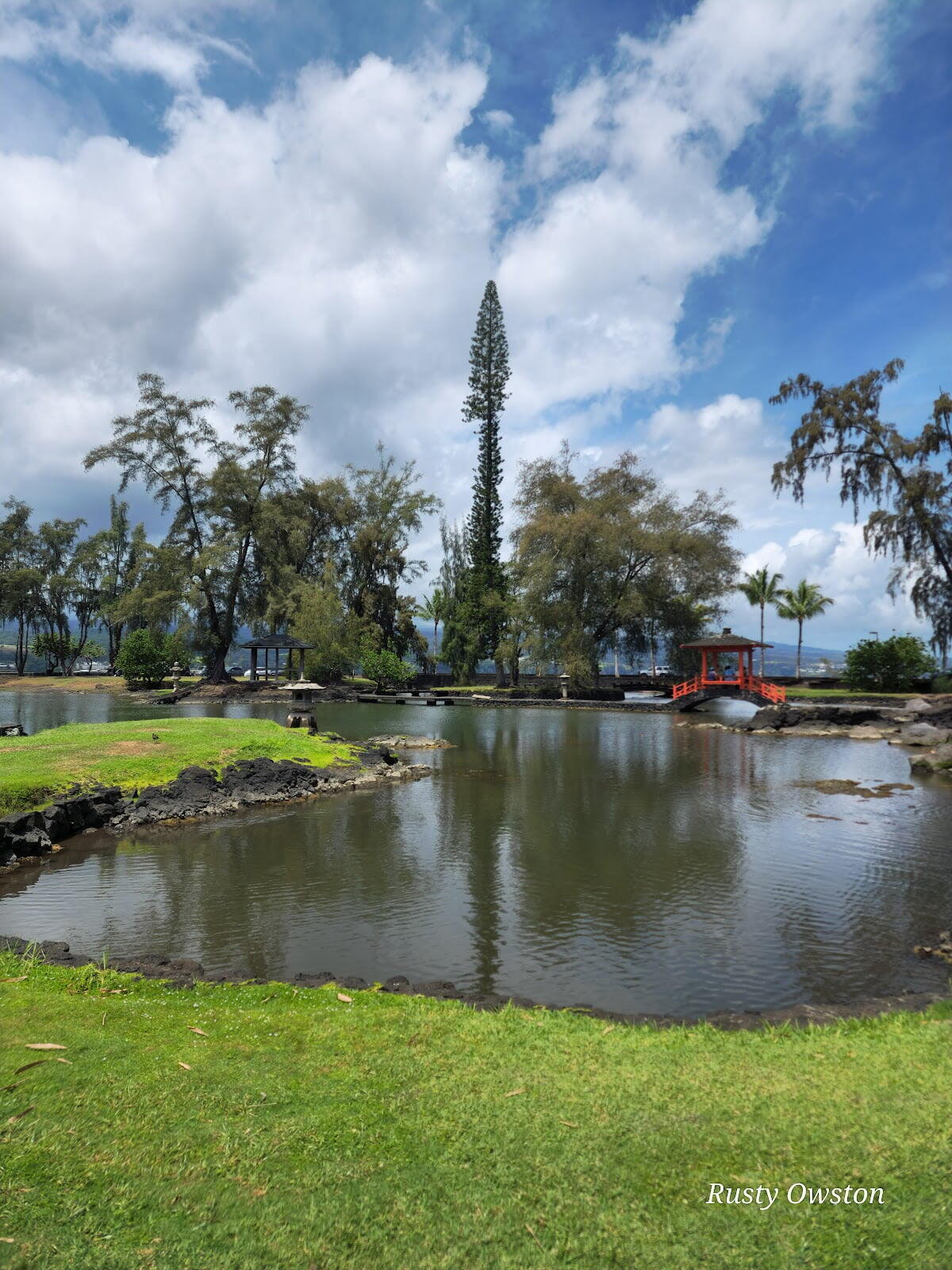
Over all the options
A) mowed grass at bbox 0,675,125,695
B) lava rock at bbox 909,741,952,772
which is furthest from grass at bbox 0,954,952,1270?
mowed grass at bbox 0,675,125,695

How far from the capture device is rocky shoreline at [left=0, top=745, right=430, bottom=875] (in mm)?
13039

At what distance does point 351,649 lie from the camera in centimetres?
5719

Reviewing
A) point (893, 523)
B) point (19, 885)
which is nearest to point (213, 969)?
point (19, 885)

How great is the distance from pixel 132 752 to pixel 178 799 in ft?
8.91

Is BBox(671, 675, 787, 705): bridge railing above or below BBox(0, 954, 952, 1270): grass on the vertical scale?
above

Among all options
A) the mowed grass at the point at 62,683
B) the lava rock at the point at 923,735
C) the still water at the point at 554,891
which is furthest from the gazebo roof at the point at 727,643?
the mowed grass at the point at 62,683

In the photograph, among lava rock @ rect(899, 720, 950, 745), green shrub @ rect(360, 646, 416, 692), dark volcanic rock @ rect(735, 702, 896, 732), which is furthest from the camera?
green shrub @ rect(360, 646, 416, 692)

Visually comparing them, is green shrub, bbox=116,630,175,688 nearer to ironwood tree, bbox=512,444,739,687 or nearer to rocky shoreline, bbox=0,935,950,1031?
ironwood tree, bbox=512,444,739,687

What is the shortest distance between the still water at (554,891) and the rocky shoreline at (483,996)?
43cm

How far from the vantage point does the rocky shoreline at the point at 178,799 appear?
1304 cm

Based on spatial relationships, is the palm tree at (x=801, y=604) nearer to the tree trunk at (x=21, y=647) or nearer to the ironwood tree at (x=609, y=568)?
the ironwood tree at (x=609, y=568)

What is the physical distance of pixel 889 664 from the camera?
42.1 meters

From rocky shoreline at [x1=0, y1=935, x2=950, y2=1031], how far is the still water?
43cm

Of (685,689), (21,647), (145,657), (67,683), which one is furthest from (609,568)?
(21,647)
